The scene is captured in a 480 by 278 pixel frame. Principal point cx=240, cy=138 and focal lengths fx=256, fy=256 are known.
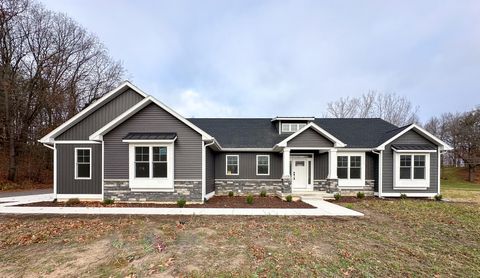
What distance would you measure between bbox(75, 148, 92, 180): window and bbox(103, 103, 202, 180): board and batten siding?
1.74 metres

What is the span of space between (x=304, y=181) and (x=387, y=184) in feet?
15.9

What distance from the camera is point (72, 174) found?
43.6 ft

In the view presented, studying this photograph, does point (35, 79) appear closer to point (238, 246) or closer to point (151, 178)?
point (151, 178)

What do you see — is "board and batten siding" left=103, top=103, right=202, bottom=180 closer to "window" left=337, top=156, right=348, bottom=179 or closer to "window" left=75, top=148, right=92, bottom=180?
"window" left=75, top=148, right=92, bottom=180

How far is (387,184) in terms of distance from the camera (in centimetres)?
1537

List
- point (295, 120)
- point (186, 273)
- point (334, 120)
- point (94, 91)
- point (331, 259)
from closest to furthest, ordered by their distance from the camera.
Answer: point (186, 273), point (331, 259), point (295, 120), point (334, 120), point (94, 91)

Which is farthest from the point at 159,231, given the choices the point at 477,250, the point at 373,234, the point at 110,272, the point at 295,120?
the point at 295,120

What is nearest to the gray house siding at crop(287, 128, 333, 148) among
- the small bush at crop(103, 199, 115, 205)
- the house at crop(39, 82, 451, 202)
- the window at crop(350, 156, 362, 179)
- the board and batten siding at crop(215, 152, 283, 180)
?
the house at crop(39, 82, 451, 202)

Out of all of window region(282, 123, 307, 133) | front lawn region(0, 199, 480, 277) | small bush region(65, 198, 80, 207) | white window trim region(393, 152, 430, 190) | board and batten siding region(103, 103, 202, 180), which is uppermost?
window region(282, 123, 307, 133)

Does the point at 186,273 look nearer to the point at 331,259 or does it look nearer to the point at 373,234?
the point at 331,259

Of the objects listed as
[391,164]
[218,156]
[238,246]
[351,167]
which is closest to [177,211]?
[238,246]

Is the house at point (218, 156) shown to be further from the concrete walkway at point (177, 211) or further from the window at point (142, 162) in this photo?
the concrete walkway at point (177, 211)

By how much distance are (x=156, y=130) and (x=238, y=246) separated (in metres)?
8.10

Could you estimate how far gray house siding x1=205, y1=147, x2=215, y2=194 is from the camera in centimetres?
1377
